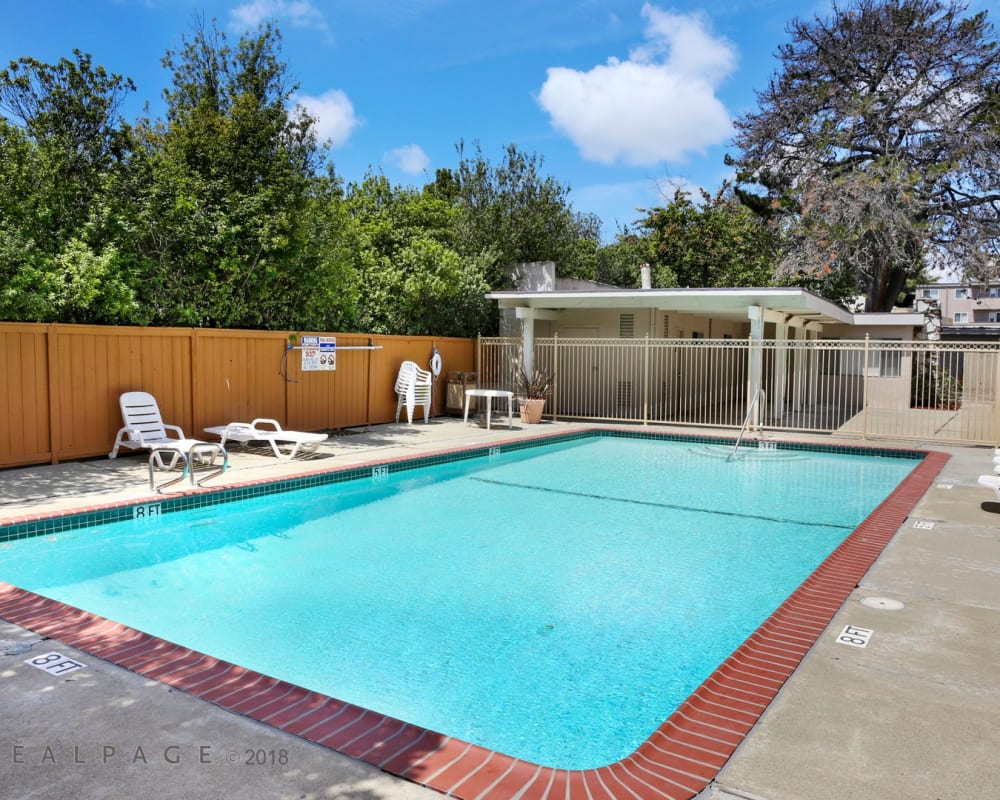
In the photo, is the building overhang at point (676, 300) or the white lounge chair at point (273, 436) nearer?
the white lounge chair at point (273, 436)

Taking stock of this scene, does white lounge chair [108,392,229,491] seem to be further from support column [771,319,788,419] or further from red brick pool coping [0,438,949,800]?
support column [771,319,788,419]

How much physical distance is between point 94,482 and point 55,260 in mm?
3013

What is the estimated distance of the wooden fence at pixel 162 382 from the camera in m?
8.41

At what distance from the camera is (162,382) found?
32.3 feet

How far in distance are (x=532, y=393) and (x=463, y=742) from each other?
1255 cm

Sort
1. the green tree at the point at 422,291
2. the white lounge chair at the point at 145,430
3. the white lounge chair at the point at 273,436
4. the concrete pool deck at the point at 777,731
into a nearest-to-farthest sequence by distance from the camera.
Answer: the concrete pool deck at the point at 777,731 < the white lounge chair at the point at 145,430 < the white lounge chair at the point at 273,436 < the green tree at the point at 422,291

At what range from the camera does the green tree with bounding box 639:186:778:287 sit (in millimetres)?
27344

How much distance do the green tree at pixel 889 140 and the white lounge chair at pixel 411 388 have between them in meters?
13.6

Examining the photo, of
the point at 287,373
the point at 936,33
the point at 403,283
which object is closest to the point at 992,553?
the point at 287,373

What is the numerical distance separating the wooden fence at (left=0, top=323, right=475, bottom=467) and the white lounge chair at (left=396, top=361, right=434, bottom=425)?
512 millimetres

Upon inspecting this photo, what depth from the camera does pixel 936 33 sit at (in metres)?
22.0

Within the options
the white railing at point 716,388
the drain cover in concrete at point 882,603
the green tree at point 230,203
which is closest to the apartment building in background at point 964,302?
the white railing at point 716,388

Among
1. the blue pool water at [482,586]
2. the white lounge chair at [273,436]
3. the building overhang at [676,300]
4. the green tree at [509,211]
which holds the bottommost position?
the blue pool water at [482,586]

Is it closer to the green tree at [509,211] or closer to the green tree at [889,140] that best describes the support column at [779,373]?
the green tree at [889,140]
